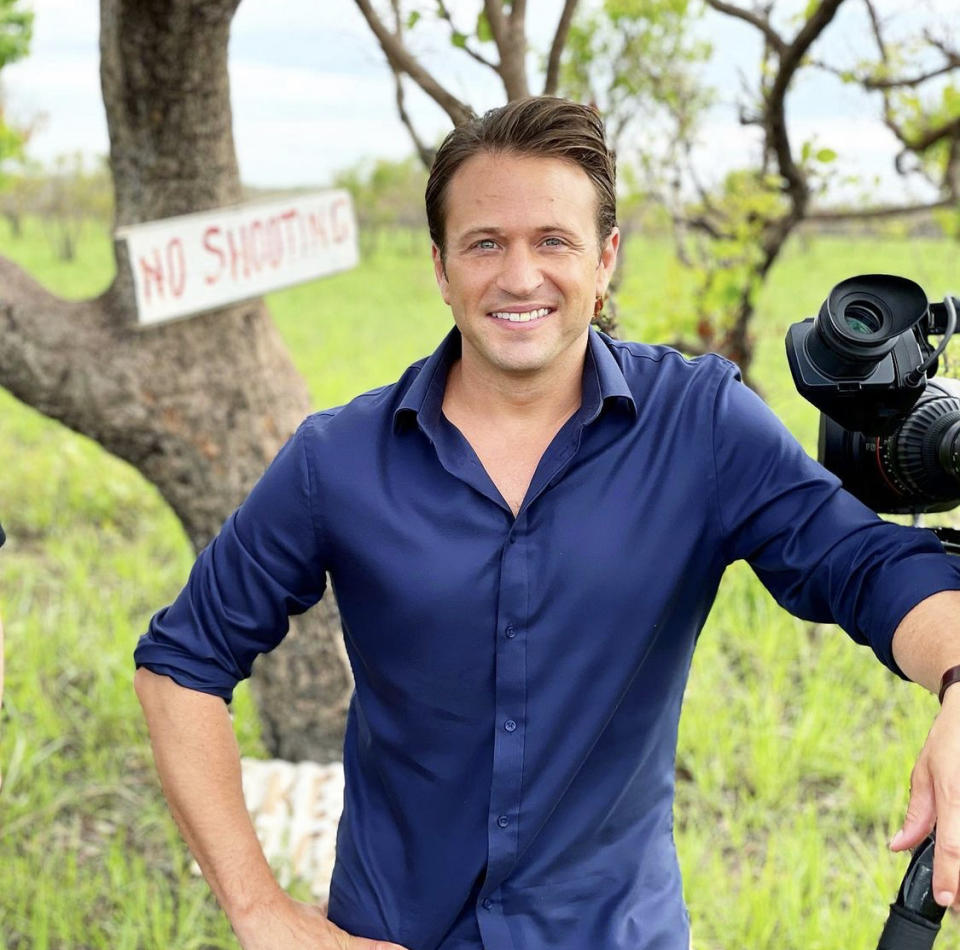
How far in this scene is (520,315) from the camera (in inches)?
63.7

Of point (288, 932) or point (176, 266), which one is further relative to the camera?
point (176, 266)

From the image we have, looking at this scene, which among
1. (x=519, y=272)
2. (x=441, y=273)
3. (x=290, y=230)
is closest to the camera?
(x=519, y=272)

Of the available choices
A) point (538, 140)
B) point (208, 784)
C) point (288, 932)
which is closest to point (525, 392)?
point (538, 140)

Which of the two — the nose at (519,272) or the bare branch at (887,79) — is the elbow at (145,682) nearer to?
the nose at (519,272)

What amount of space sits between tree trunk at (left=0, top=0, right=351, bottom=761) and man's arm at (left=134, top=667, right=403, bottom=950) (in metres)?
1.36

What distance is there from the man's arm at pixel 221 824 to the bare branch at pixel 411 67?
159 centimetres

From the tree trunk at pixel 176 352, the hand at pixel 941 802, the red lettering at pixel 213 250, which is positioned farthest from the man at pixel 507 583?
the tree trunk at pixel 176 352

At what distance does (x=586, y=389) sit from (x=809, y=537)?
0.34 metres

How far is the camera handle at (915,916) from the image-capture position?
1.17m

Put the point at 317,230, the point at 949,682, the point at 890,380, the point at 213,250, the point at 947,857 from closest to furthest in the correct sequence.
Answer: the point at 947,857, the point at 949,682, the point at 890,380, the point at 213,250, the point at 317,230

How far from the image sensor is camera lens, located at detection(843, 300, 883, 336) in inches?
57.6

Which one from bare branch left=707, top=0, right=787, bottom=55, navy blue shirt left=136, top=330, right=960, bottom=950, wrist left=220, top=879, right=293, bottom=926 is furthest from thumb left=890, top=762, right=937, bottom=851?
bare branch left=707, top=0, right=787, bottom=55

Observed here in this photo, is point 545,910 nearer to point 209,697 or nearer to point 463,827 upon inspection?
point 463,827

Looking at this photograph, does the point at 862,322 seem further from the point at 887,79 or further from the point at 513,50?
the point at 887,79
